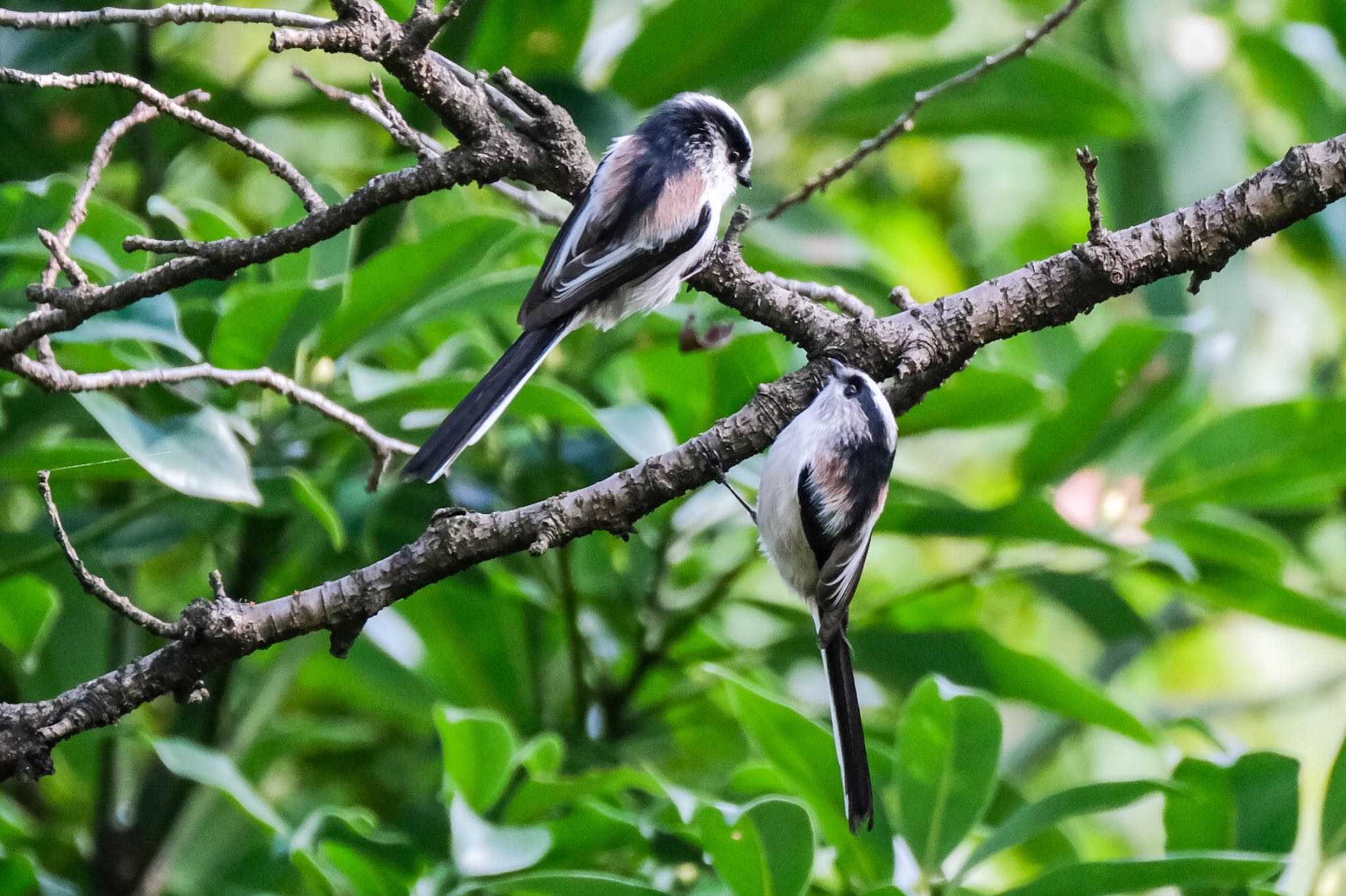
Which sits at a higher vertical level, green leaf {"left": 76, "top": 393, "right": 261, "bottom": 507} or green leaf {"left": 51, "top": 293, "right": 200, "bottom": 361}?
green leaf {"left": 51, "top": 293, "right": 200, "bottom": 361}

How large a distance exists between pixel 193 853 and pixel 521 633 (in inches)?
24.4

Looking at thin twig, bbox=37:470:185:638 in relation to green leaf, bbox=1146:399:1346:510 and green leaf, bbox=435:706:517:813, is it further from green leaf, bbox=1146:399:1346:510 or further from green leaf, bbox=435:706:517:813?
green leaf, bbox=1146:399:1346:510

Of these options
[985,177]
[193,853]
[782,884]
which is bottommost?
[782,884]

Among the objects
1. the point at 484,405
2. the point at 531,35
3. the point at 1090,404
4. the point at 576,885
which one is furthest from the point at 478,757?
the point at 531,35

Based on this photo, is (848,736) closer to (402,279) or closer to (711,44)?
(402,279)

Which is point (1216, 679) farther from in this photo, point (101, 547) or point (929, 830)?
point (101, 547)

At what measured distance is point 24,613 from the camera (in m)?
1.54

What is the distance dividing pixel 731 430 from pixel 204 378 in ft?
1.90

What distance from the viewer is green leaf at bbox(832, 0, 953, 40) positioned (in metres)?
2.30

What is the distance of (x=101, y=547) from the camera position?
1.85 metres

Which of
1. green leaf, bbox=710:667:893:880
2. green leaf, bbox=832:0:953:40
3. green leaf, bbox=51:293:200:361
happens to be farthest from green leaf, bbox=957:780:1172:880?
green leaf, bbox=832:0:953:40

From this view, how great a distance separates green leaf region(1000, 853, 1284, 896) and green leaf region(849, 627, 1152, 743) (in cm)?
30

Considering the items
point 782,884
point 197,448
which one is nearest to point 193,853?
point 197,448

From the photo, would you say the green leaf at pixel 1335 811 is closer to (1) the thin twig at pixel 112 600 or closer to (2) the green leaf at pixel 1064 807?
(2) the green leaf at pixel 1064 807
